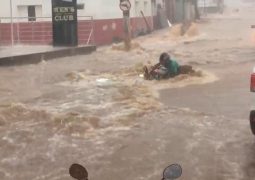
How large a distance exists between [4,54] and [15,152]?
11.8 m

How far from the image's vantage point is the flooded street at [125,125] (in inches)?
254

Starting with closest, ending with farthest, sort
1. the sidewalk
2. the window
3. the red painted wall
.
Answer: the sidewalk → the red painted wall → the window

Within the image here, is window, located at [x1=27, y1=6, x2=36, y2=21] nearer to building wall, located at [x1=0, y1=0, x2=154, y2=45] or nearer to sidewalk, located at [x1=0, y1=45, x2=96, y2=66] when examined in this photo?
A: building wall, located at [x1=0, y1=0, x2=154, y2=45]

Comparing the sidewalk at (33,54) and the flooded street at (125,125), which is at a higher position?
the sidewalk at (33,54)

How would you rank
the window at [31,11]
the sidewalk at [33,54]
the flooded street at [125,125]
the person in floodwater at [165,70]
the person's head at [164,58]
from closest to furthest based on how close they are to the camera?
the flooded street at [125,125] → the person's head at [164,58] → the person in floodwater at [165,70] → the sidewalk at [33,54] → the window at [31,11]

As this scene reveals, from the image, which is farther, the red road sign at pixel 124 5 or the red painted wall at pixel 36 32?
the red painted wall at pixel 36 32

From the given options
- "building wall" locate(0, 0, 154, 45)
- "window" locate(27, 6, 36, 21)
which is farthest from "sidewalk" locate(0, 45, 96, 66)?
"window" locate(27, 6, 36, 21)

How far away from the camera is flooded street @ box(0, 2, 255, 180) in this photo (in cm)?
645

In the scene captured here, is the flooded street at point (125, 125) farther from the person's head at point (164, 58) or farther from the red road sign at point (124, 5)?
the red road sign at point (124, 5)

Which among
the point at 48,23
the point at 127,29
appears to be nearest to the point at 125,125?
the point at 127,29

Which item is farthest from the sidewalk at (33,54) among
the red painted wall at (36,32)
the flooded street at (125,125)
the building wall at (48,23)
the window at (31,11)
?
the window at (31,11)

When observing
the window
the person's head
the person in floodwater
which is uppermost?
the window

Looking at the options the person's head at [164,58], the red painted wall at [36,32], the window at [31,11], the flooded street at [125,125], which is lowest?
the flooded street at [125,125]

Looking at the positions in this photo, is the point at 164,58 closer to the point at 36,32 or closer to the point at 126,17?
the point at 126,17
